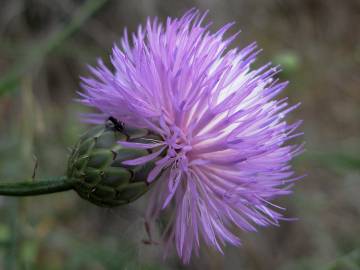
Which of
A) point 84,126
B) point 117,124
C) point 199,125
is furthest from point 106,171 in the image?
point 84,126

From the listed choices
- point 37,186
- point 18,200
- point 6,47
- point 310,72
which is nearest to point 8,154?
point 6,47

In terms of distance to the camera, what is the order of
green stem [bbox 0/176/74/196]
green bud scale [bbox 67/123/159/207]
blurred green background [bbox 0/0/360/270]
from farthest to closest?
blurred green background [bbox 0/0/360/270] < green bud scale [bbox 67/123/159/207] < green stem [bbox 0/176/74/196]

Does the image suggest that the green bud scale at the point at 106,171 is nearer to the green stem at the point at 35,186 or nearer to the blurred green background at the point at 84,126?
the green stem at the point at 35,186

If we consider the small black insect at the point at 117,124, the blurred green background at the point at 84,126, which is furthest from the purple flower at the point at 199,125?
the blurred green background at the point at 84,126

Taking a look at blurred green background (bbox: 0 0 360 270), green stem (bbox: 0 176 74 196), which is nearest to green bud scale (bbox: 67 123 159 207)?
green stem (bbox: 0 176 74 196)

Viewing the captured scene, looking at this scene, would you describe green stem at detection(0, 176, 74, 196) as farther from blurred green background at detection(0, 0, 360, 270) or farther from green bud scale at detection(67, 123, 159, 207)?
blurred green background at detection(0, 0, 360, 270)

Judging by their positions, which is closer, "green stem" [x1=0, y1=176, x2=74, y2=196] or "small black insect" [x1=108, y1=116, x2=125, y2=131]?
"green stem" [x1=0, y1=176, x2=74, y2=196]
